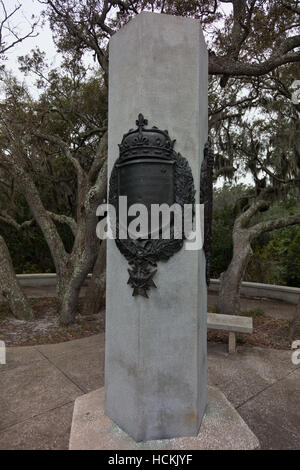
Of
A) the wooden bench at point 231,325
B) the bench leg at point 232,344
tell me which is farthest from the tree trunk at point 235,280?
the bench leg at point 232,344

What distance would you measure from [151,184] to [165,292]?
853 mm

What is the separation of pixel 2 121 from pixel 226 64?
5.17 metres

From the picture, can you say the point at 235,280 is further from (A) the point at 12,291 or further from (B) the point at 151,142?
(B) the point at 151,142

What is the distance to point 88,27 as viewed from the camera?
7512mm

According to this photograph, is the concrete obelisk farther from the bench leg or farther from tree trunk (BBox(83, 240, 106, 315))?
tree trunk (BBox(83, 240, 106, 315))

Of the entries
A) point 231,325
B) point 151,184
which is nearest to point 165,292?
point 151,184

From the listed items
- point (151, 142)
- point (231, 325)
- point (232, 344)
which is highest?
point (151, 142)

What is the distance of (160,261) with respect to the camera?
242 cm

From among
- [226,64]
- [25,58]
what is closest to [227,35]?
[226,64]

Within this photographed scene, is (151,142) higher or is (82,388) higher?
(151,142)

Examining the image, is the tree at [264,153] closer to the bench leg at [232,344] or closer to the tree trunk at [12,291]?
the bench leg at [232,344]

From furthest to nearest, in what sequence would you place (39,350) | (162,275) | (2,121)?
(2,121), (39,350), (162,275)

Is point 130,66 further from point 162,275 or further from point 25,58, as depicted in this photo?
point 25,58

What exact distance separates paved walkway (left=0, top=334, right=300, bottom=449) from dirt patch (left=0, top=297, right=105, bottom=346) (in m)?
0.44
